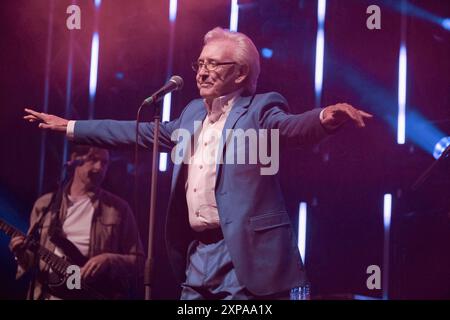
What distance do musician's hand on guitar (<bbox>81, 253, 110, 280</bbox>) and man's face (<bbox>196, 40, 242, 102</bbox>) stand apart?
1481 millimetres

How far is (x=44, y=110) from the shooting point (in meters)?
4.38

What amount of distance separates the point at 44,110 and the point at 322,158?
190cm

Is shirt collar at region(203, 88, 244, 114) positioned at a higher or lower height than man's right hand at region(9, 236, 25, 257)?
higher

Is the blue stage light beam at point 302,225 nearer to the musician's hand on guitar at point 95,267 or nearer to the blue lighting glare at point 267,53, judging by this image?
the blue lighting glare at point 267,53

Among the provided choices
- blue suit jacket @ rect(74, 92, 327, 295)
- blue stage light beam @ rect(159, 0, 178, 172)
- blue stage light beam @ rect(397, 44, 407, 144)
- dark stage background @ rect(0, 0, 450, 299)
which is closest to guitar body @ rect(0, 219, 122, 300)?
dark stage background @ rect(0, 0, 450, 299)

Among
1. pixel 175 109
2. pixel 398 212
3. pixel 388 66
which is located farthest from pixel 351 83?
pixel 175 109

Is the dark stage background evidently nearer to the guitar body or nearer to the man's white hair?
the guitar body

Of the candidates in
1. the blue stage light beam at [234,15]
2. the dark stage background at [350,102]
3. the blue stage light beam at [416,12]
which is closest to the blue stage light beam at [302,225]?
the dark stage background at [350,102]

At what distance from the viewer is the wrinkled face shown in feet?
14.1

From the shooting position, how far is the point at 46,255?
4113 millimetres

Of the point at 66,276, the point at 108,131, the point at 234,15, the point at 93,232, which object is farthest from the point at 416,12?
the point at 66,276

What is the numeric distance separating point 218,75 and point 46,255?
6.01 feet

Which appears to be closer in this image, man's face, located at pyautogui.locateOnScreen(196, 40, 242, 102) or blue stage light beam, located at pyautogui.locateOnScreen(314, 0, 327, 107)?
man's face, located at pyautogui.locateOnScreen(196, 40, 242, 102)

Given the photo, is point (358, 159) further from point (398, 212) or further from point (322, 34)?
point (322, 34)
